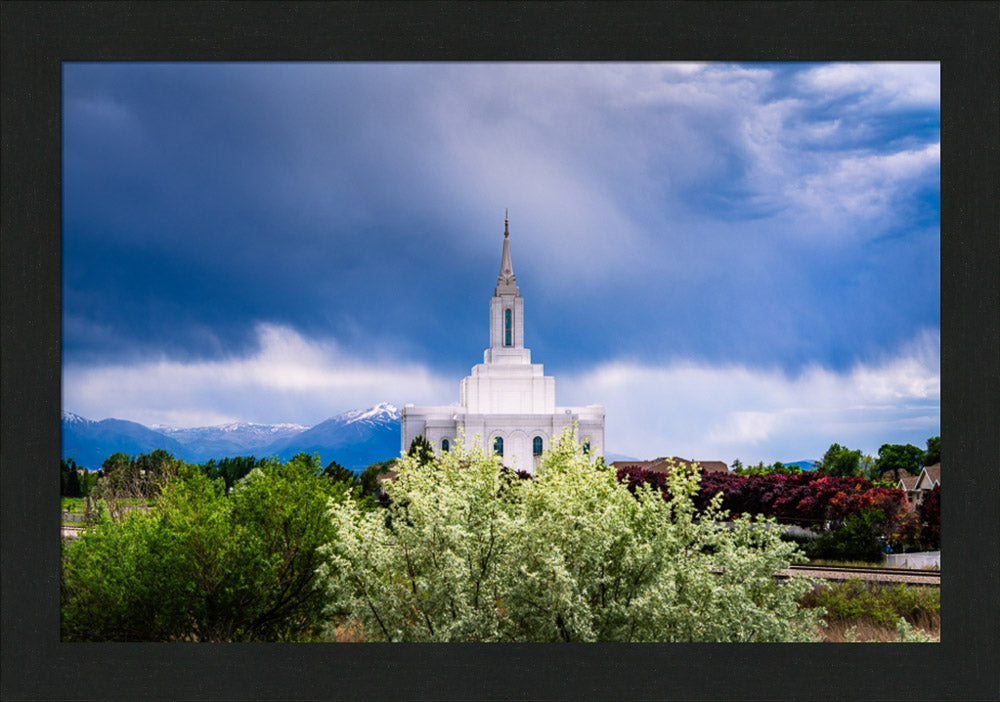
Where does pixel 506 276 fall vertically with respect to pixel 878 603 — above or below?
above

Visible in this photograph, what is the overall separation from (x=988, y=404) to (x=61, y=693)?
645 centimetres

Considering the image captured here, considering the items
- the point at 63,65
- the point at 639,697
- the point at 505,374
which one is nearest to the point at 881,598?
the point at 639,697

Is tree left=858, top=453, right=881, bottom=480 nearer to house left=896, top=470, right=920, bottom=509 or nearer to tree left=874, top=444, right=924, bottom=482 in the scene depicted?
tree left=874, top=444, right=924, bottom=482

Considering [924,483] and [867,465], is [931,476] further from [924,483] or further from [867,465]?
[867,465]

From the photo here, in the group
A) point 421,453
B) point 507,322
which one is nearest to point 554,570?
point 421,453

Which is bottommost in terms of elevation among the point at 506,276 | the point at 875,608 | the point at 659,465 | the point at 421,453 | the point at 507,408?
the point at 875,608

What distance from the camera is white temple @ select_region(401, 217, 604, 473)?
28047mm

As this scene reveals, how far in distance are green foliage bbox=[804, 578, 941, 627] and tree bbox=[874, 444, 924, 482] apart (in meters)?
13.8

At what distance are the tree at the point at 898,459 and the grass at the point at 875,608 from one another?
13.9 metres

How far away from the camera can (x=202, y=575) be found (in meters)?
6.93

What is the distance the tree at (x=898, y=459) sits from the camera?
21297 millimetres

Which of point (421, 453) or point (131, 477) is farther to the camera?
point (421, 453)

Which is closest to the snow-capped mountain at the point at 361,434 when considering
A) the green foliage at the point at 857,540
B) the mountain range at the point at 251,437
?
the mountain range at the point at 251,437

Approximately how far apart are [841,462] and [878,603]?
17.7 metres
